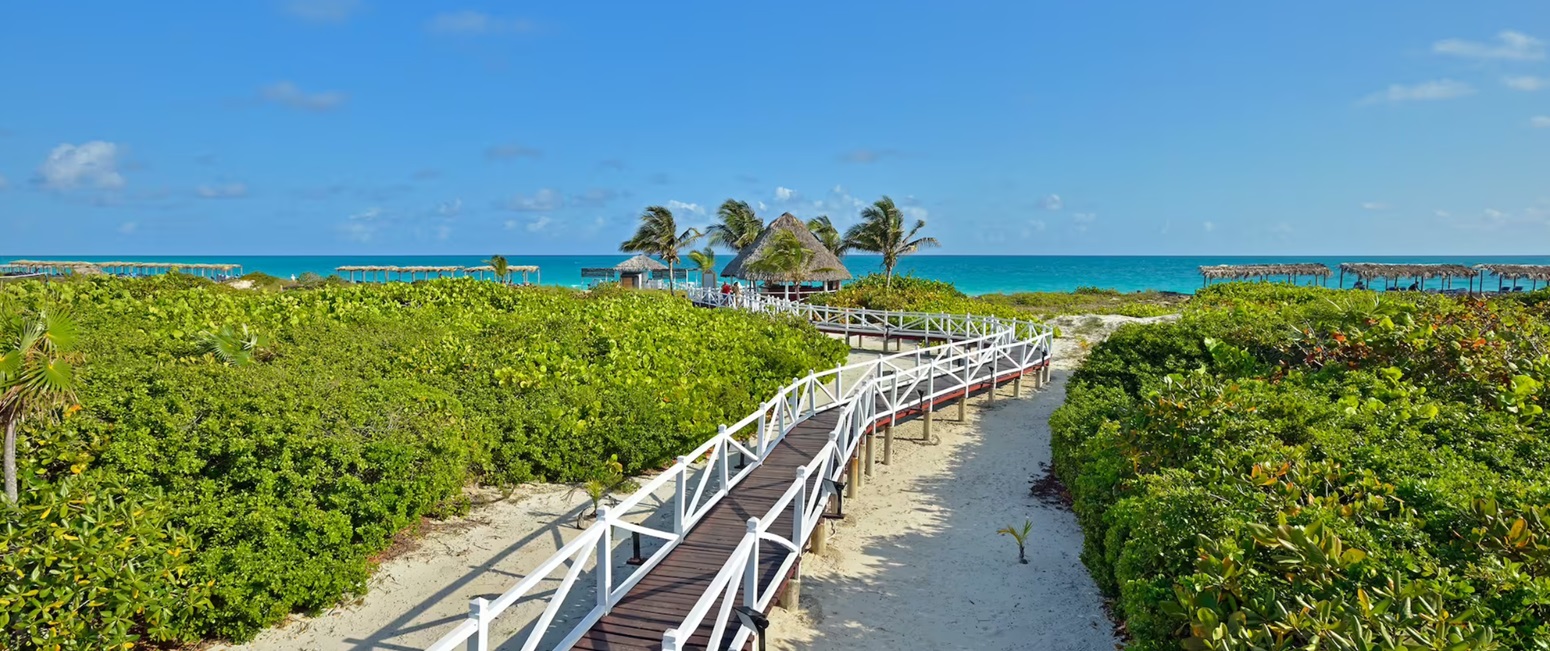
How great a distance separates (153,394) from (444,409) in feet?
11.2

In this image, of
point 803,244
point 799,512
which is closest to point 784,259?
point 803,244

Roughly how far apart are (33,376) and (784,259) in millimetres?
27011

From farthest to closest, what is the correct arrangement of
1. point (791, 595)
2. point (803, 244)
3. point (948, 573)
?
1. point (803, 244)
2. point (948, 573)
3. point (791, 595)

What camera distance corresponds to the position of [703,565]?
7484mm

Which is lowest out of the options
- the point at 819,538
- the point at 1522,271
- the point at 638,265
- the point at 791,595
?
the point at 791,595

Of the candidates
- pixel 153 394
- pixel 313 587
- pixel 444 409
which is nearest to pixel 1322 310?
pixel 444 409

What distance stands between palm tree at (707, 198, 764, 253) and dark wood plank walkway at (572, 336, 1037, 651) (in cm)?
3322

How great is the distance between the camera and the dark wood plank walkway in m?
6.18

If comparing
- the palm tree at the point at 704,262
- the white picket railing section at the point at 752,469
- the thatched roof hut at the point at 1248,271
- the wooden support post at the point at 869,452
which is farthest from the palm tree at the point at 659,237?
the thatched roof hut at the point at 1248,271

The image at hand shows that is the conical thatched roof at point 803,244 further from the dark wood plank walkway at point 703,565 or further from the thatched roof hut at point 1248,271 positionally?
the thatched roof hut at point 1248,271

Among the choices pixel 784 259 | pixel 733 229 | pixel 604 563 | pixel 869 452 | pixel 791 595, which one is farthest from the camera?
pixel 733 229

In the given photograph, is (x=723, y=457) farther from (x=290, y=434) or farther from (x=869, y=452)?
(x=290, y=434)

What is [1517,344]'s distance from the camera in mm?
9859

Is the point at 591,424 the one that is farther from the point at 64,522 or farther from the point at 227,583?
the point at 64,522
